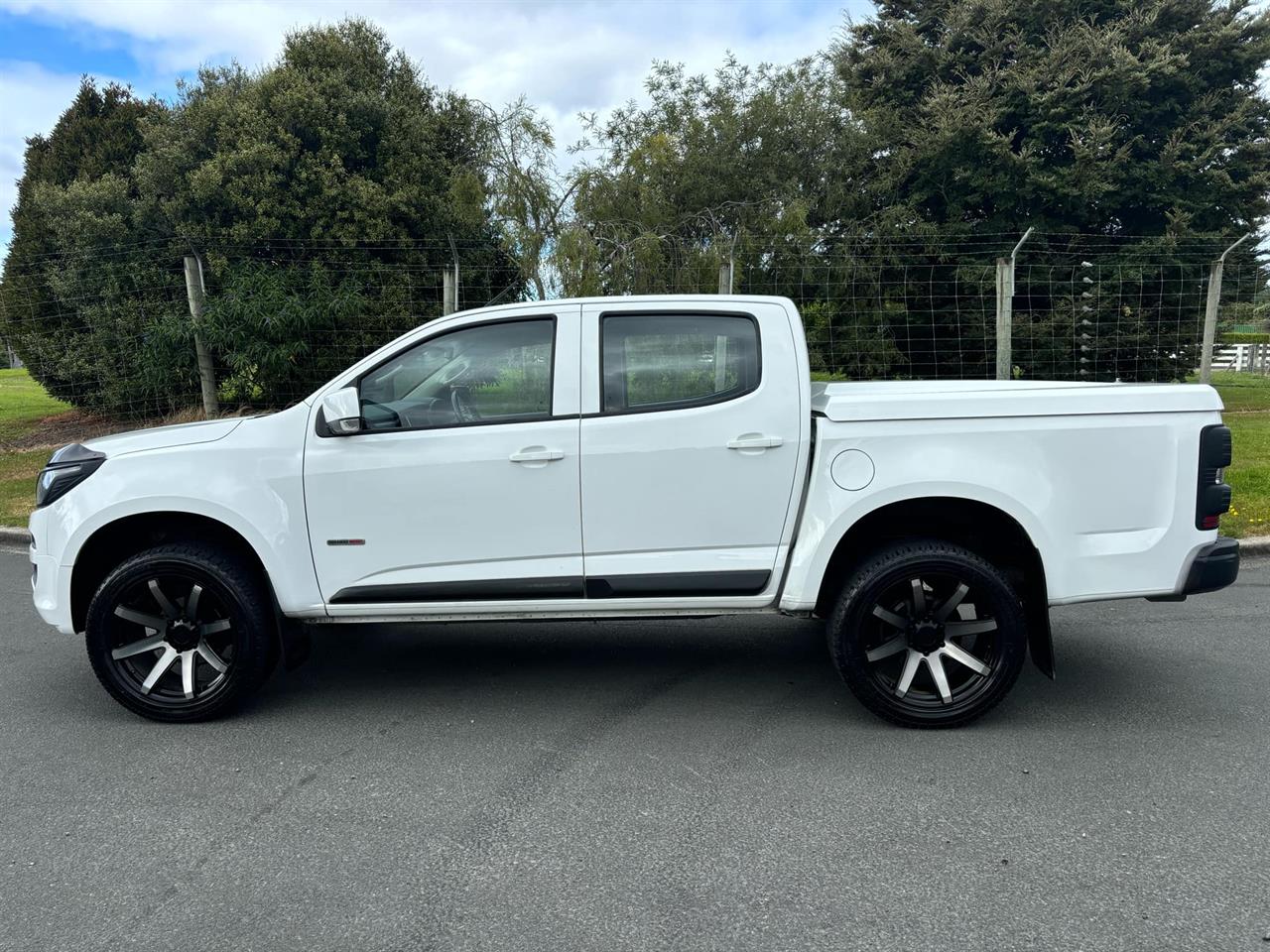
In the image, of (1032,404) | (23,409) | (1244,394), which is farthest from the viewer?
(23,409)

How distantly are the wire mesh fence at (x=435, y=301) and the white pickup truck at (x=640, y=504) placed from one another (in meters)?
5.44

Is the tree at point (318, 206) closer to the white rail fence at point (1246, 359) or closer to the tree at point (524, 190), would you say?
the tree at point (524, 190)

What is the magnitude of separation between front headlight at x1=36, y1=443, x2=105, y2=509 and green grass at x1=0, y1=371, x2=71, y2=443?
12658mm

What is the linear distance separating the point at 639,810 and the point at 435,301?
1098 centimetres

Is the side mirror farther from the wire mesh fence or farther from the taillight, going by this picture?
the wire mesh fence

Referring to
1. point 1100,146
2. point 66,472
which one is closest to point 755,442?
point 66,472

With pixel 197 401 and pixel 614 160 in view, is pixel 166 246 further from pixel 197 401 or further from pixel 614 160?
pixel 614 160

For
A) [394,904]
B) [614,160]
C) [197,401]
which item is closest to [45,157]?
[197,401]

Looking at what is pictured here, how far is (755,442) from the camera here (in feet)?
12.8

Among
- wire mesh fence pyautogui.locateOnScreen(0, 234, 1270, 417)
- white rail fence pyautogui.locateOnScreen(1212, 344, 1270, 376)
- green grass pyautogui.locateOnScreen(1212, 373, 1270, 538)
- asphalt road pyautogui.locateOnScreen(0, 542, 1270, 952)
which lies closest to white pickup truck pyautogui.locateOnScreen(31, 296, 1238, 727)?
asphalt road pyautogui.locateOnScreen(0, 542, 1270, 952)

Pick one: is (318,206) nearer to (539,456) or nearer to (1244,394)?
(539,456)

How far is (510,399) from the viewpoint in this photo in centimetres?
409

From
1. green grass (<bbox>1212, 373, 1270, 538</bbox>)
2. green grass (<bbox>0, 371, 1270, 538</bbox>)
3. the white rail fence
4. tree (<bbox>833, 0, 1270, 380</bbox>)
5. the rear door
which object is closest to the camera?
the rear door

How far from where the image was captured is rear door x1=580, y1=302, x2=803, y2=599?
3.93 meters
